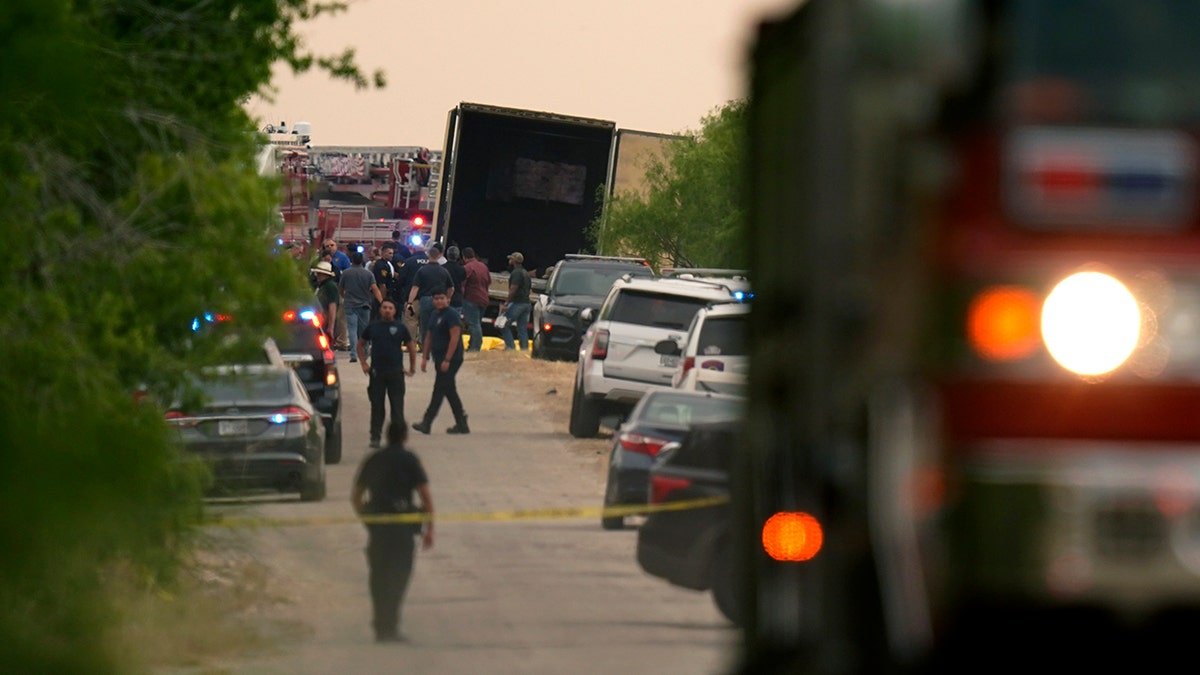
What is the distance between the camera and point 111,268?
10.0 metres

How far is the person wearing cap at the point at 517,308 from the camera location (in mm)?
31766

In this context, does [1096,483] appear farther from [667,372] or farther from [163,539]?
[667,372]

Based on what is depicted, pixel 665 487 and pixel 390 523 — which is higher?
pixel 665 487

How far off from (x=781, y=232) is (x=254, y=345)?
430 cm

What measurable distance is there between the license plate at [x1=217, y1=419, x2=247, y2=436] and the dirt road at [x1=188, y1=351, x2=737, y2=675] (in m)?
0.68

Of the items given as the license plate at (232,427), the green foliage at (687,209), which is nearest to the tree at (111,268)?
the license plate at (232,427)

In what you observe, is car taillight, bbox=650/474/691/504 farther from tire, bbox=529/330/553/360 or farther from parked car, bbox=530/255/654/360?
tire, bbox=529/330/553/360

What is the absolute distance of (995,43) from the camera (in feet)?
12.7

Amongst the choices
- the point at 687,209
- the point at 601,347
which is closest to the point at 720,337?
the point at 601,347

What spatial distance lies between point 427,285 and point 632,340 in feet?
15.8

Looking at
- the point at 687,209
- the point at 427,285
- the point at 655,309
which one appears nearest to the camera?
the point at 655,309

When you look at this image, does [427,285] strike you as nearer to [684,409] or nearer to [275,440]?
[275,440]

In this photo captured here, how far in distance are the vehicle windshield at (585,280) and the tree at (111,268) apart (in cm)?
1882

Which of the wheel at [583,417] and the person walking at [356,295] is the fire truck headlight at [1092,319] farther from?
the person walking at [356,295]
